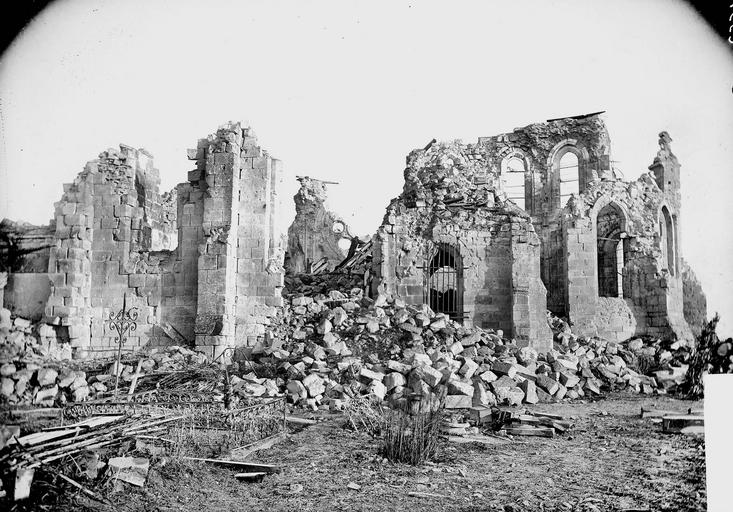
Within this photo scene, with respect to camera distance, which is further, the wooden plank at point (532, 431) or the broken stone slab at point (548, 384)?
the broken stone slab at point (548, 384)

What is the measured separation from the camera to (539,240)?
16.4 meters

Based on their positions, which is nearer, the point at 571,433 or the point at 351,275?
the point at 571,433

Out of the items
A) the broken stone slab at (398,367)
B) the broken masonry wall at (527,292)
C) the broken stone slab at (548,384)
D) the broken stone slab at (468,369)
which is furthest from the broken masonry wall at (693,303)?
the broken stone slab at (398,367)

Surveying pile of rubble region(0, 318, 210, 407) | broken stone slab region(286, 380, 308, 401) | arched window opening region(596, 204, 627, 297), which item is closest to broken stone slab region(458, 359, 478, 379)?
broken stone slab region(286, 380, 308, 401)

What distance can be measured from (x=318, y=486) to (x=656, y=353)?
11.9 meters

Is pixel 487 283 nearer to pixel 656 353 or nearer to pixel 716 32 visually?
pixel 656 353

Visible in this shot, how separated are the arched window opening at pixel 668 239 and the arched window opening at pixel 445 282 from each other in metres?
7.25

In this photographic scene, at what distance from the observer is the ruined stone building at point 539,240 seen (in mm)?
14820

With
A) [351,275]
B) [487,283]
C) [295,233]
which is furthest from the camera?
[295,233]

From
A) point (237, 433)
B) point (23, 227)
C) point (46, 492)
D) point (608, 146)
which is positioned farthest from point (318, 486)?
point (608, 146)

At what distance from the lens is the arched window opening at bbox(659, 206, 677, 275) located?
18.5 m

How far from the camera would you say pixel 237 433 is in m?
7.58

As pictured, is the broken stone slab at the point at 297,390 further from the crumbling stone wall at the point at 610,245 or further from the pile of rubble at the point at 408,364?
the crumbling stone wall at the point at 610,245

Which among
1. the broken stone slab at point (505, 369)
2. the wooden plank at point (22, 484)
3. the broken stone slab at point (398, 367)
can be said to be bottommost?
the wooden plank at point (22, 484)
